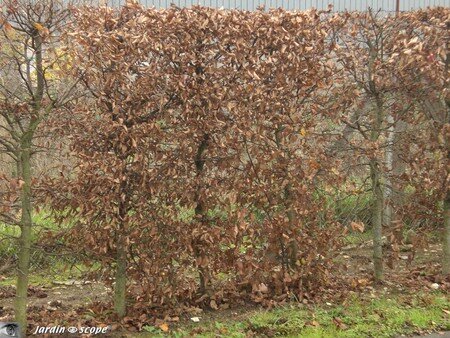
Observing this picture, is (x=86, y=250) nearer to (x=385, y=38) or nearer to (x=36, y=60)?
(x=36, y=60)

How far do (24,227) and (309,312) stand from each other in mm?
2943

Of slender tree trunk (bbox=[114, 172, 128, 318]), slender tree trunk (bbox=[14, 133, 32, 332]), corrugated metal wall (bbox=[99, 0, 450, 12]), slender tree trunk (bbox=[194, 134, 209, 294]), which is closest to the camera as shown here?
slender tree trunk (bbox=[14, 133, 32, 332])

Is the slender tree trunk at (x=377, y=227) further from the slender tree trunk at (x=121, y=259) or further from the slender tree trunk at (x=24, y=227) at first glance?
the slender tree trunk at (x=24, y=227)

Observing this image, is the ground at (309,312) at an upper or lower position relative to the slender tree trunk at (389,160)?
lower

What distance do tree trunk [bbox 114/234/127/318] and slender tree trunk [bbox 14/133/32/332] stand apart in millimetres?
839

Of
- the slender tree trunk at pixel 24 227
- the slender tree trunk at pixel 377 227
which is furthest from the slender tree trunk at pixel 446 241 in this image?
the slender tree trunk at pixel 24 227

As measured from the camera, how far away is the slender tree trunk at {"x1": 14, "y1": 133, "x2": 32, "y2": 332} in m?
5.44

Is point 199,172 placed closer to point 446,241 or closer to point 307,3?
point 446,241

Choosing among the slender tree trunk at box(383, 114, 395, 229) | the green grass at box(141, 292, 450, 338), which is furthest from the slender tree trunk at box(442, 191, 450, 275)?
the green grass at box(141, 292, 450, 338)

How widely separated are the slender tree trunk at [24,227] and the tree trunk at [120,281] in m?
0.84

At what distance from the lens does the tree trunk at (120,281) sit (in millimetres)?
5975

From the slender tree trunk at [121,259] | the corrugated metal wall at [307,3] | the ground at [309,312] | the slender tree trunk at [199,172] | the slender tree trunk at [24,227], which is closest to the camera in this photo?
the slender tree trunk at [24,227]

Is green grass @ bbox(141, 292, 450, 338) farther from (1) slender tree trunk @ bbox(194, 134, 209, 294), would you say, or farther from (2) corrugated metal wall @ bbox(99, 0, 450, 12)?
(2) corrugated metal wall @ bbox(99, 0, 450, 12)

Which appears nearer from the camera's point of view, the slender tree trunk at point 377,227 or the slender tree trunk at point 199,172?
the slender tree trunk at point 199,172
